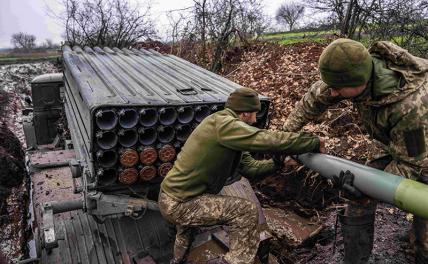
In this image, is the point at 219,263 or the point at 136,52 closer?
the point at 219,263

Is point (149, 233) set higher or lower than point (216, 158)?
lower

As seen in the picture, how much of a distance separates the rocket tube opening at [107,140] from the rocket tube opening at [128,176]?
30 centimetres

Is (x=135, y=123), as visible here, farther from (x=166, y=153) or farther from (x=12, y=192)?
(x=12, y=192)

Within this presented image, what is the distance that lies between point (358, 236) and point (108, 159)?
2563mm

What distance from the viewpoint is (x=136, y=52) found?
7.59 metres

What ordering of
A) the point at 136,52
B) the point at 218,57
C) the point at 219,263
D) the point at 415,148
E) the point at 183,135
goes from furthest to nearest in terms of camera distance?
the point at 218,57 → the point at 136,52 → the point at 183,135 → the point at 219,263 → the point at 415,148

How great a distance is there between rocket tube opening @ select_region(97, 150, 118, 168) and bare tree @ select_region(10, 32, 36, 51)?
71.2ft

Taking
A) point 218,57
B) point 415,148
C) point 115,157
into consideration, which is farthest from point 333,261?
point 218,57

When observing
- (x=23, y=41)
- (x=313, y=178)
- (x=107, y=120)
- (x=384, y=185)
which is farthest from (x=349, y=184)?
(x=23, y=41)

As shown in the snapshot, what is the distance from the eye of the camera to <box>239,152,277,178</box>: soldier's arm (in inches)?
158

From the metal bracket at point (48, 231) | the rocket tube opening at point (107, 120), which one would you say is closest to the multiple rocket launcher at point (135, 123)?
the rocket tube opening at point (107, 120)

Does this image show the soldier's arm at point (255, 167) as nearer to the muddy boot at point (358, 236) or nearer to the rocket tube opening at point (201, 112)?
the rocket tube opening at point (201, 112)

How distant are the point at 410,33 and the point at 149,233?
7.89m

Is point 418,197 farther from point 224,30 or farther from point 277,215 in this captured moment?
point 224,30
